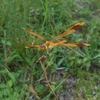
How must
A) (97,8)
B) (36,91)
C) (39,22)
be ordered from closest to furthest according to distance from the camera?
(36,91)
(39,22)
(97,8)

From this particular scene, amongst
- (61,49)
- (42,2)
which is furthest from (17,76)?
(42,2)

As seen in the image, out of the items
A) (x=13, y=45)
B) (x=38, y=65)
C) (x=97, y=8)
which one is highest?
(x=97, y=8)

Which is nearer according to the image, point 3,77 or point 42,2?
point 3,77

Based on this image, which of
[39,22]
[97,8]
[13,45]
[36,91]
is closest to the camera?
[36,91]

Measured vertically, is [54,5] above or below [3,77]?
above

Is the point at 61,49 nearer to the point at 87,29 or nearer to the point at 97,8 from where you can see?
the point at 87,29

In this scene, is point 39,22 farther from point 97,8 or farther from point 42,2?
point 97,8
